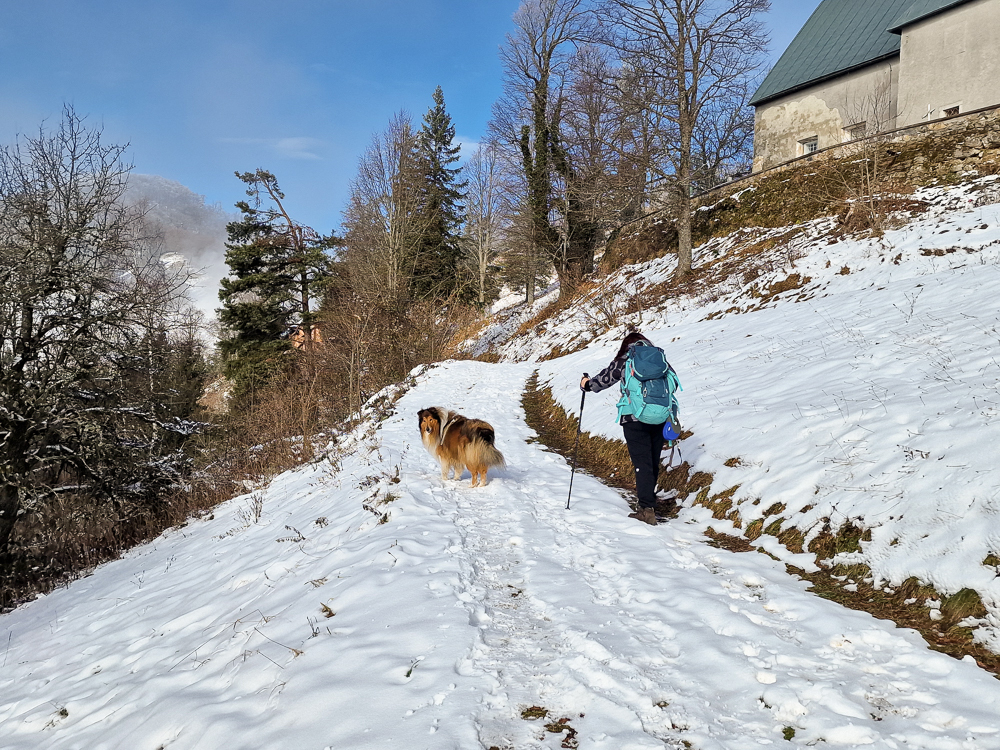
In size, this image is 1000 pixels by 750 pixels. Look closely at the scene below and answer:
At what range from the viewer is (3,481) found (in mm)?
9656

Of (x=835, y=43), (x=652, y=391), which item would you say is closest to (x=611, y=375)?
(x=652, y=391)

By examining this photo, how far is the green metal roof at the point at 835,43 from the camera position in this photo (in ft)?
76.0

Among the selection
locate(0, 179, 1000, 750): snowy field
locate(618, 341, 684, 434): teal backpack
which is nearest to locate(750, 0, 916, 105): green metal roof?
locate(0, 179, 1000, 750): snowy field

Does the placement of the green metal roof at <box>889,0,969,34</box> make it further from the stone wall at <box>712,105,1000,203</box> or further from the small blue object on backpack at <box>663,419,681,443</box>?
the small blue object on backpack at <box>663,419,681,443</box>

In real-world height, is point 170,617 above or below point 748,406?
below

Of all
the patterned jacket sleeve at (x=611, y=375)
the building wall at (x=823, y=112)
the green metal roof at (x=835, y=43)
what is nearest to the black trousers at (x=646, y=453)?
the patterned jacket sleeve at (x=611, y=375)

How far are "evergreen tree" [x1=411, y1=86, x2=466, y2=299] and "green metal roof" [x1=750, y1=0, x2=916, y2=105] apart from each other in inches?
757

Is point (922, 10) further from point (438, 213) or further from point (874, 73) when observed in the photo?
point (438, 213)

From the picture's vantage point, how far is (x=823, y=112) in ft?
80.1

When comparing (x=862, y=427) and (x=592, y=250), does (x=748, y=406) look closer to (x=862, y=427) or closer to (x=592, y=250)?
(x=862, y=427)

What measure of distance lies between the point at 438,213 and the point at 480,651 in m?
32.8

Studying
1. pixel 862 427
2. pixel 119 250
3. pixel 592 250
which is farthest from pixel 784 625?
pixel 592 250

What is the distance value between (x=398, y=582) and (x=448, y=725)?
1761 millimetres

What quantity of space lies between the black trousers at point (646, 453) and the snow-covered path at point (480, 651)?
0.38m
